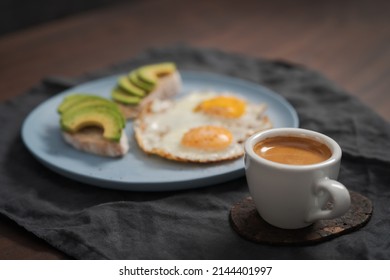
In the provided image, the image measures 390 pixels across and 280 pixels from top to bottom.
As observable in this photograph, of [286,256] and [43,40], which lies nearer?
[286,256]

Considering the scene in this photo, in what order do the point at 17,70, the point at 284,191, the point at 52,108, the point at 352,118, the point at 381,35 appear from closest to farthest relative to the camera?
the point at 284,191, the point at 352,118, the point at 52,108, the point at 17,70, the point at 381,35

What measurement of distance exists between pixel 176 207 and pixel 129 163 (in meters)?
0.30

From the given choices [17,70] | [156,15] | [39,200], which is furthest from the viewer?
[156,15]

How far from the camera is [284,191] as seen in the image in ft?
4.22

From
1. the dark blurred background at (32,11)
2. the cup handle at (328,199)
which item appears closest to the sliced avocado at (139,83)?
the cup handle at (328,199)

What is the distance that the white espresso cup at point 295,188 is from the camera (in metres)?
1.26

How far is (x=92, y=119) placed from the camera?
6.26 feet

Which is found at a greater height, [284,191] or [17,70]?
[284,191]

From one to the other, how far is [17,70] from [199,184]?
1.47 meters

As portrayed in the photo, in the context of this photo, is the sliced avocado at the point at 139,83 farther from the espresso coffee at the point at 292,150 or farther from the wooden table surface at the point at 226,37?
the espresso coffee at the point at 292,150

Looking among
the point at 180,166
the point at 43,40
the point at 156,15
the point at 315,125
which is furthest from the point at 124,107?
the point at 156,15

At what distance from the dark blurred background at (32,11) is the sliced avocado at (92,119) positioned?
5.20 ft

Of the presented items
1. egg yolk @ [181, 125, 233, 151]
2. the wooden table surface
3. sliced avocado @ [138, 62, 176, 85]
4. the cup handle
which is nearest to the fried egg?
egg yolk @ [181, 125, 233, 151]

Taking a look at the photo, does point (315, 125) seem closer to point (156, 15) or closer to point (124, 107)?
point (124, 107)
